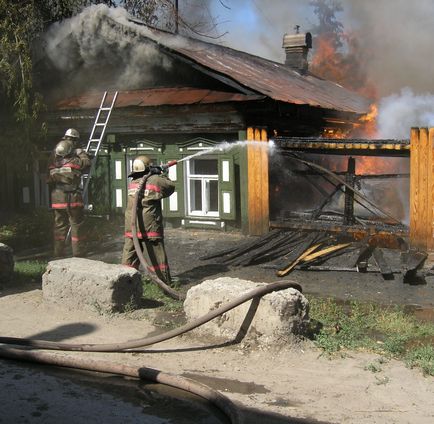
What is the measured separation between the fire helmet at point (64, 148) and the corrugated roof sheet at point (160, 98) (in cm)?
296

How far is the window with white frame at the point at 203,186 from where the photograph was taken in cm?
1272

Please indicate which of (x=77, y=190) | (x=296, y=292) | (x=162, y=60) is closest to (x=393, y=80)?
(x=162, y=60)

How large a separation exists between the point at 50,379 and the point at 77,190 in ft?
18.5

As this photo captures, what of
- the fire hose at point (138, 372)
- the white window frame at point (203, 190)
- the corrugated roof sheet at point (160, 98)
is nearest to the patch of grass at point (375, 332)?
the fire hose at point (138, 372)

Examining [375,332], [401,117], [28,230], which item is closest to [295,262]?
[375,332]

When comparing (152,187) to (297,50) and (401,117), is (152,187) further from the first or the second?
(297,50)

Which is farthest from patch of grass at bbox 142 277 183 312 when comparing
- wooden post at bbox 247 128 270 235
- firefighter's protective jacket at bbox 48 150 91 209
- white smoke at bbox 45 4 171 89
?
white smoke at bbox 45 4 171 89

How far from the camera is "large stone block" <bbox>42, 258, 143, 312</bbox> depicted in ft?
21.2

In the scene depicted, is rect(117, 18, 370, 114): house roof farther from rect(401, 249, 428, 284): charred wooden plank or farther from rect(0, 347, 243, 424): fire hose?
rect(0, 347, 243, 424): fire hose

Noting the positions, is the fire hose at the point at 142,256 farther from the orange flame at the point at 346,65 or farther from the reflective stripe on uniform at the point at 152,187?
the orange flame at the point at 346,65

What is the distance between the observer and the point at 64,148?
391 inches

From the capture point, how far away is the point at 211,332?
5.75 m

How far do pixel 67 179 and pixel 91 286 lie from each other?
3820mm

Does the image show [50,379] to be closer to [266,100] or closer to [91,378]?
[91,378]
